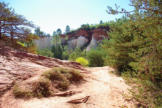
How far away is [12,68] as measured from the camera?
11.3 ft

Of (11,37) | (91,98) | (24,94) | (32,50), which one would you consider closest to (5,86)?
(24,94)

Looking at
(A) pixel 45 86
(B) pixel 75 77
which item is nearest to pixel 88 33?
(B) pixel 75 77

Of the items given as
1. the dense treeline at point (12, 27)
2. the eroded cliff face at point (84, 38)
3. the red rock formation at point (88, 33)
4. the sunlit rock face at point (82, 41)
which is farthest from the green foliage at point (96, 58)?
the sunlit rock face at point (82, 41)

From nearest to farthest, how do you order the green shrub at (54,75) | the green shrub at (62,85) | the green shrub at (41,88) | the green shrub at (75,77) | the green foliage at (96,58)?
the green shrub at (41,88)
the green shrub at (62,85)
the green shrub at (54,75)
the green shrub at (75,77)
the green foliage at (96,58)

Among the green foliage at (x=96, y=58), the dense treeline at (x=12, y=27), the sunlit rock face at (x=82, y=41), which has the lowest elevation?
the green foliage at (x=96, y=58)

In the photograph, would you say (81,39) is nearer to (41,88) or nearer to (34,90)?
(41,88)

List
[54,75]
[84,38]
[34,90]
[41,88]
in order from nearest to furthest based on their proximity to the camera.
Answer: [34,90], [41,88], [54,75], [84,38]

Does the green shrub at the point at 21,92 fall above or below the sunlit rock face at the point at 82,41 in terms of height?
below

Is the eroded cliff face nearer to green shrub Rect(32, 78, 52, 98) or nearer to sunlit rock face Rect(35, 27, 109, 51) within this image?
sunlit rock face Rect(35, 27, 109, 51)

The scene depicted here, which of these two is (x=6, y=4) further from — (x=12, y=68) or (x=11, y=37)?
(x=12, y=68)

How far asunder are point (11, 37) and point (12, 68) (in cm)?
291

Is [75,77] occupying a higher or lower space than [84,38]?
lower

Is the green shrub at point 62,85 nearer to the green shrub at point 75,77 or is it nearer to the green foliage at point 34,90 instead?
the green foliage at point 34,90

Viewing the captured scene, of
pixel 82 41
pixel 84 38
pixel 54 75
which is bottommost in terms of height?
pixel 54 75
